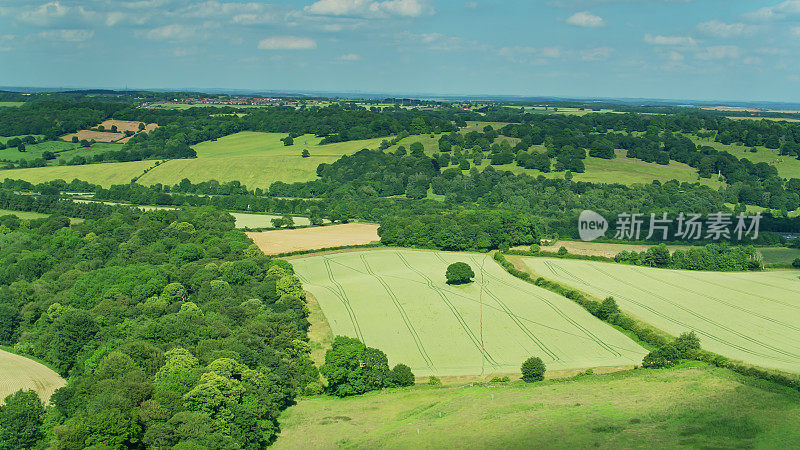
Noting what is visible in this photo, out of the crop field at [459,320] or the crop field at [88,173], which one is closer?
the crop field at [459,320]

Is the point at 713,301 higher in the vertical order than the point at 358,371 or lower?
higher

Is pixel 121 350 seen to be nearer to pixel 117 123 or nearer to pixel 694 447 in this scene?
pixel 694 447

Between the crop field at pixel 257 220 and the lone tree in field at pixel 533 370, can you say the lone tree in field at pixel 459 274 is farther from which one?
the crop field at pixel 257 220

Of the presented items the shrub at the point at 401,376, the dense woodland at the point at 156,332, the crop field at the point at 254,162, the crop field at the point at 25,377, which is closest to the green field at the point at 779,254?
the shrub at the point at 401,376

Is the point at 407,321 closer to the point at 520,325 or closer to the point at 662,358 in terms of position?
the point at 520,325

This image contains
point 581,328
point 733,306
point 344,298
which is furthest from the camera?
point 344,298

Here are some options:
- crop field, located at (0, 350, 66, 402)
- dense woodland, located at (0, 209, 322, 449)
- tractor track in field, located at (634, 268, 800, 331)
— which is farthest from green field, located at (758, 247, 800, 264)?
crop field, located at (0, 350, 66, 402)

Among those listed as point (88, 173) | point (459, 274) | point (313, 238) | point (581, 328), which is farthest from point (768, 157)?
point (88, 173)

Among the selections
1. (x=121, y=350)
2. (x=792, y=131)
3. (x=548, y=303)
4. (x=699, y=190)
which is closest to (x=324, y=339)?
(x=121, y=350)
